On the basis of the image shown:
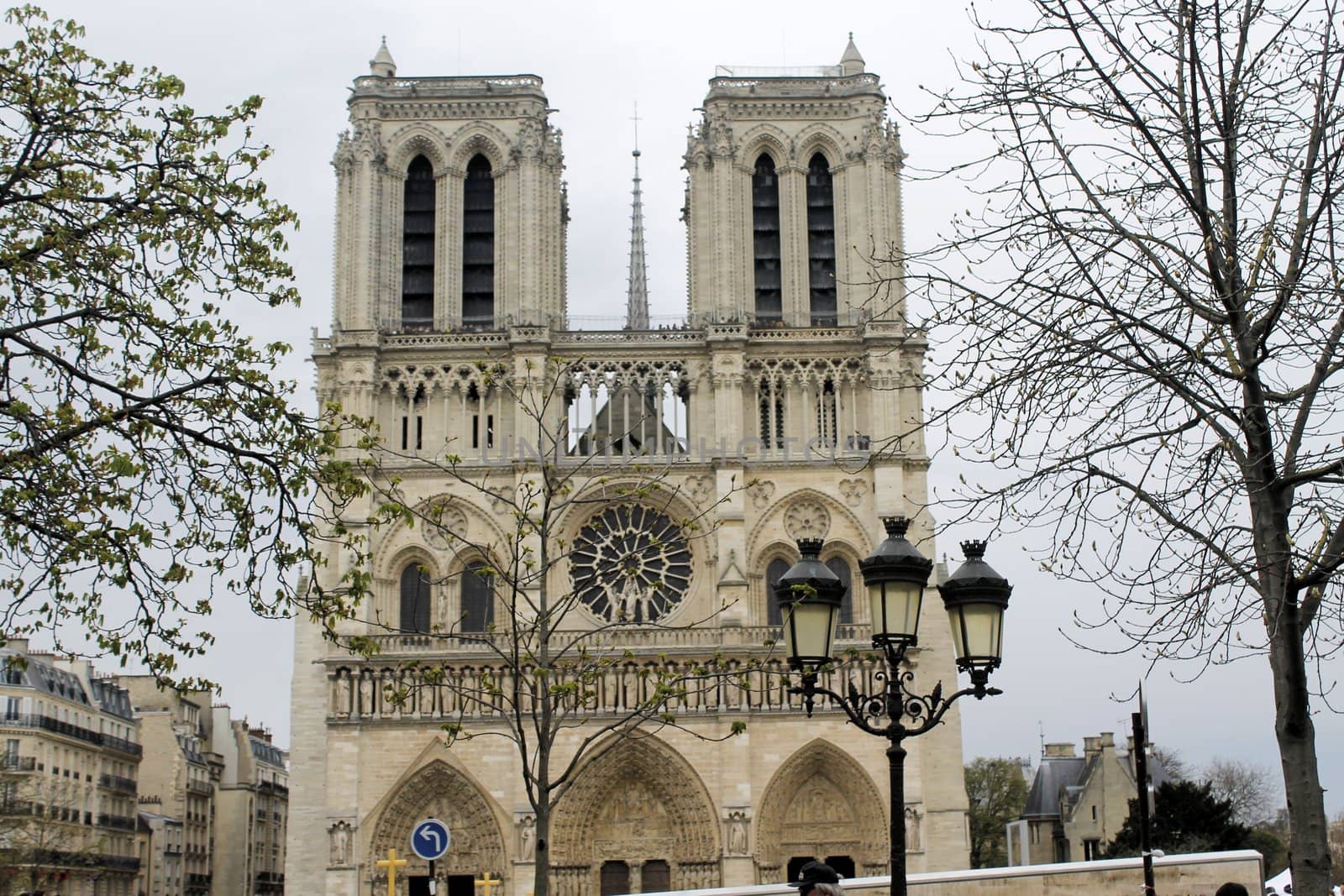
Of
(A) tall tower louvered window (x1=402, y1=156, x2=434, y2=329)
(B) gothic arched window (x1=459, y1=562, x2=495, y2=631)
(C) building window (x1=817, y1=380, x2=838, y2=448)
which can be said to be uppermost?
(A) tall tower louvered window (x1=402, y1=156, x2=434, y2=329)

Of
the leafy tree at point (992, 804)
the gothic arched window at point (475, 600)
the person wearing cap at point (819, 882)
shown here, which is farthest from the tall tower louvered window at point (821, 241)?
the person wearing cap at point (819, 882)

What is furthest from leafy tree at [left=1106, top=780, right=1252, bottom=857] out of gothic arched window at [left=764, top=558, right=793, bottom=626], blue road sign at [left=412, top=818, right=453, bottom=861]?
blue road sign at [left=412, top=818, right=453, bottom=861]

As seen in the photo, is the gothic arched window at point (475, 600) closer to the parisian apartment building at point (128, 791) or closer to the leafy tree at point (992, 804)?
the parisian apartment building at point (128, 791)

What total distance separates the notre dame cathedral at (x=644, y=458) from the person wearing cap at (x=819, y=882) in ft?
85.3

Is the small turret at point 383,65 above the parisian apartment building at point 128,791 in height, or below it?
above

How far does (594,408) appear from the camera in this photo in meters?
35.9

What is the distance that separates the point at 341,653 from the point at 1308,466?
91.3 feet

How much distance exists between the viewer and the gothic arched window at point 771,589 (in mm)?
35522

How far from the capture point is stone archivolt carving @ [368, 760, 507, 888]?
111ft

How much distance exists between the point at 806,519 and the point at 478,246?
30.3 ft

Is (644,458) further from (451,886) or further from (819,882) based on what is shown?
(819,882)

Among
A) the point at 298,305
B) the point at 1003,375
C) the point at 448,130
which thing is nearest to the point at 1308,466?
the point at 1003,375

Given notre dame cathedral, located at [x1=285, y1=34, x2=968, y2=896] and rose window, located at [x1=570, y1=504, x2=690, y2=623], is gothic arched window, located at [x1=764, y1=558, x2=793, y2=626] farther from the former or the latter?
rose window, located at [x1=570, y1=504, x2=690, y2=623]

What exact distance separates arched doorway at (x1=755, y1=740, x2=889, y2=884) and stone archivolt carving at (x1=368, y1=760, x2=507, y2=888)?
524 centimetres
